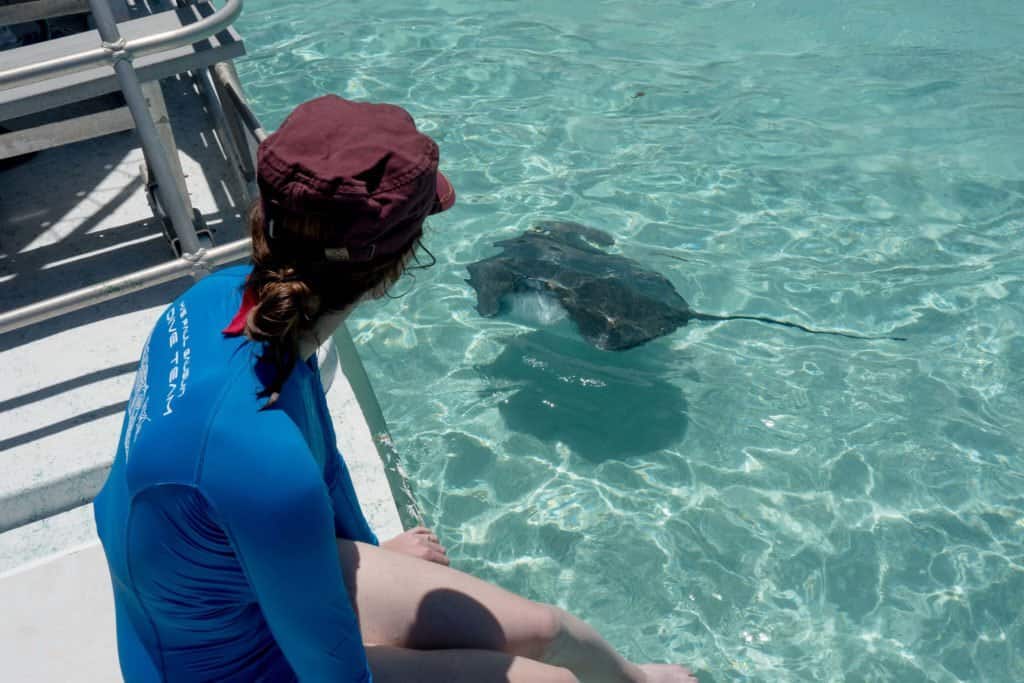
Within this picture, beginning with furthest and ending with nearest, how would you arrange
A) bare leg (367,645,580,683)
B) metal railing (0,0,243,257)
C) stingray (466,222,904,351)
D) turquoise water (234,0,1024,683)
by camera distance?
stingray (466,222,904,351) → turquoise water (234,0,1024,683) → metal railing (0,0,243,257) → bare leg (367,645,580,683)

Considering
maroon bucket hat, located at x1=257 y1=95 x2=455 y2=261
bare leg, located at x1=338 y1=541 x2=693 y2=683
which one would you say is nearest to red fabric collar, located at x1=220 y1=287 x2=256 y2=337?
maroon bucket hat, located at x1=257 y1=95 x2=455 y2=261

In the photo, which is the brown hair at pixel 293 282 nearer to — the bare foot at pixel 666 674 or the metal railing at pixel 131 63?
the metal railing at pixel 131 63

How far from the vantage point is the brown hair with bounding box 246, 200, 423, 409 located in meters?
1.31

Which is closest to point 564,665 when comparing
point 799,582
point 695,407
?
point 799,582

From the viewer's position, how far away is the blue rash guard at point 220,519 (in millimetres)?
1304

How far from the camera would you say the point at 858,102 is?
7.65m

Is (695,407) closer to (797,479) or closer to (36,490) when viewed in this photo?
(797,479)

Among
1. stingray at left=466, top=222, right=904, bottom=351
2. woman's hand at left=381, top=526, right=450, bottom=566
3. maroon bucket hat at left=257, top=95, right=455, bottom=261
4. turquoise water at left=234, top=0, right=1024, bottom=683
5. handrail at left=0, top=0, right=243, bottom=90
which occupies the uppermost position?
handrail at left=0, top=0, right=243, bottom=90

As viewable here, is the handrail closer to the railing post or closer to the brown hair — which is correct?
the railing post

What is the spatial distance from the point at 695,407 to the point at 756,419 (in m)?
0.33

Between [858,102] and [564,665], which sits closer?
[564,665]

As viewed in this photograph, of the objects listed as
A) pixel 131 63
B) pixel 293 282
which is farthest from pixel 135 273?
pixel 293 282

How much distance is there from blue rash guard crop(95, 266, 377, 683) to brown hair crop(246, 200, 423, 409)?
5 cm

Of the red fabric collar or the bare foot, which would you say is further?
the bare foot
